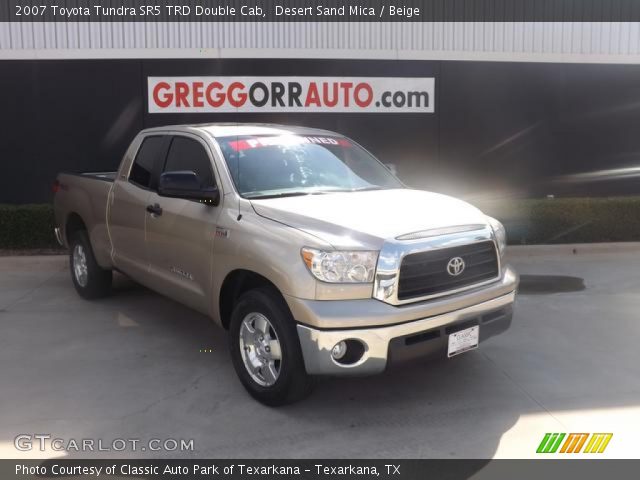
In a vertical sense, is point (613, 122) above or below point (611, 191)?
above

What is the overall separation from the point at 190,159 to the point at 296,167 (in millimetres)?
973

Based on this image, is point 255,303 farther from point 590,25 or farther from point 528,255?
point 590,25

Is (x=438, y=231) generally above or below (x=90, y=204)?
above

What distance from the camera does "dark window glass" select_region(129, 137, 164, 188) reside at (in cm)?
564

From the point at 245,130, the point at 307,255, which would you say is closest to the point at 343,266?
the point at 307,255

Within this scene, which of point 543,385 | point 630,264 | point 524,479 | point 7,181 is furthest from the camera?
point 7,181

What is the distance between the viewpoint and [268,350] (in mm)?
4074

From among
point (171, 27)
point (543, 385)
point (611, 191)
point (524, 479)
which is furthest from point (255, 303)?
point (611, 191)

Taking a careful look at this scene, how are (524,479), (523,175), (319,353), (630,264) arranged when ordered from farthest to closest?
(523,175)
(630,264)
(319,353)
(524,479)

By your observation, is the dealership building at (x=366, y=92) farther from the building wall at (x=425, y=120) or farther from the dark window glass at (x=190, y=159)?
the dark window glass at (x=190, y=159)

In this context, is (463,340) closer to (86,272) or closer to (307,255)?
(307,255)

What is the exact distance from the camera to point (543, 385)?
4.51 m

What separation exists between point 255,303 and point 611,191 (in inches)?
366

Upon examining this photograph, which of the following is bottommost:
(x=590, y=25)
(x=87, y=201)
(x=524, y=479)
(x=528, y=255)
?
(x=528, y=255)
